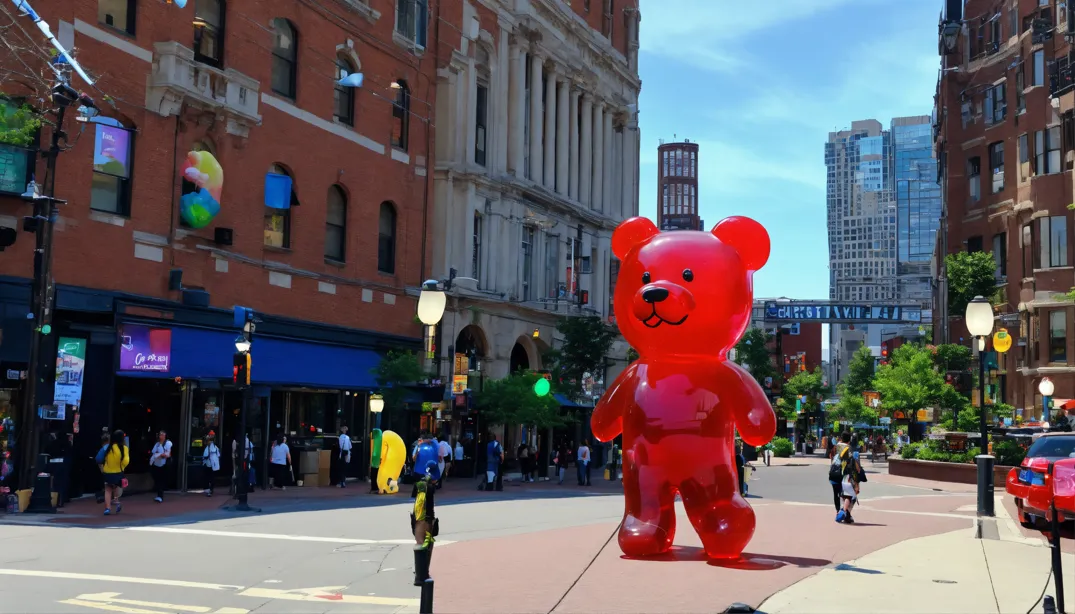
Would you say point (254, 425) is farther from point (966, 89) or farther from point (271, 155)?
point (966, 89)

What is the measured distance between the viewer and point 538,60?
43062 millimetres

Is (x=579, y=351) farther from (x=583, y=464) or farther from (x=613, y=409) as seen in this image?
(x=613, y=409)

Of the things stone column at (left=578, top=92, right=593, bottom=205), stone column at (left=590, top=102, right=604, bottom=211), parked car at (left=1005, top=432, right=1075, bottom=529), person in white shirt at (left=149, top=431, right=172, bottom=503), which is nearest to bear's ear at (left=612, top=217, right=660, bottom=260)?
parked car at (left=1005, top=432, right=1075, bottom=529)

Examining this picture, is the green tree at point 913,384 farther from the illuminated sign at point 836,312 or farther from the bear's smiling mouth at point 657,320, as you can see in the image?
the illuminated sign at point 836,312

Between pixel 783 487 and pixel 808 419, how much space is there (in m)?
60.7

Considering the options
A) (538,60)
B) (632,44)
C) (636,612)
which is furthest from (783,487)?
(632,44)

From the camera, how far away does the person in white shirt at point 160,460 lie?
22.3 metres

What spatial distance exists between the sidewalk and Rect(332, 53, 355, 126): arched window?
21568mm

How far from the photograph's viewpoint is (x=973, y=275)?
161 ft

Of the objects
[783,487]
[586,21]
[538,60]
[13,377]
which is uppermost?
[586,21]

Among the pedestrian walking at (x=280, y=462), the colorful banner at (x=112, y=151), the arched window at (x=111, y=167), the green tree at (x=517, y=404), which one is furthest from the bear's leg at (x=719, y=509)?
the green tree at (x=517, y=404)

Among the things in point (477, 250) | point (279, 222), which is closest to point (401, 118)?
point (477, 250)

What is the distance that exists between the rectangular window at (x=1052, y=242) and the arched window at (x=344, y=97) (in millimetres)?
30975

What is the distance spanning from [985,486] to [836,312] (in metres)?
84.6
